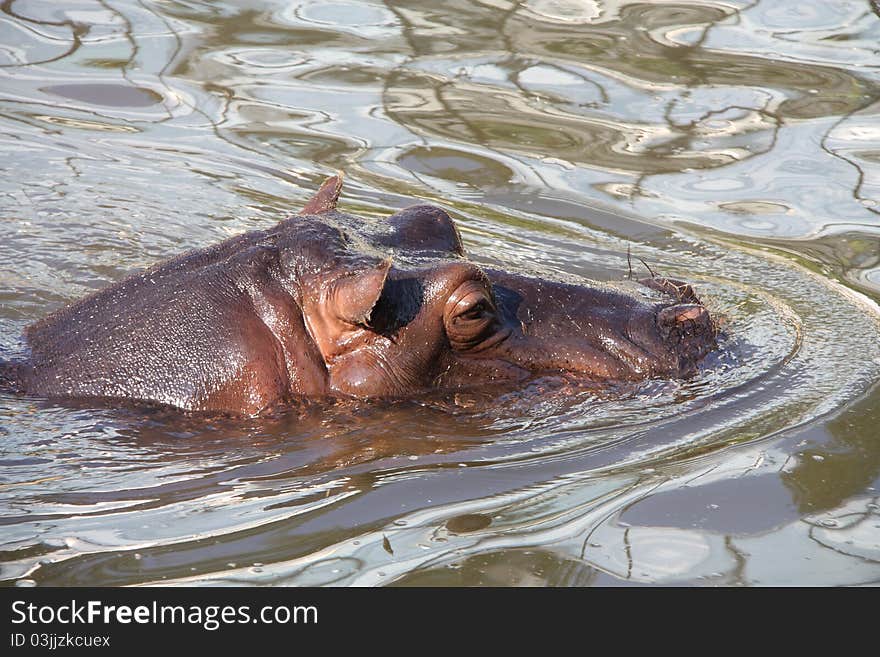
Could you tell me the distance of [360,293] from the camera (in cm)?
512

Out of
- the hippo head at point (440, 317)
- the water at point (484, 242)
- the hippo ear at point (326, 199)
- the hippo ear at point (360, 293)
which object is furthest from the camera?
the hippo ear at point (326, 199)

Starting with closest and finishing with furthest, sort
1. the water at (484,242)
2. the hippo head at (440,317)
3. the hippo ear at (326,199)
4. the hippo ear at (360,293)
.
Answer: the water at (484,242), the hippo ear at (360,293), the hippo head at (440,317), the hippo ear at (326,199)

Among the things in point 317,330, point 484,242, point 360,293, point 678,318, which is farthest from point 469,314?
point 484,242

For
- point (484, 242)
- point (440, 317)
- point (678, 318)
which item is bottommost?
point (484, 242)

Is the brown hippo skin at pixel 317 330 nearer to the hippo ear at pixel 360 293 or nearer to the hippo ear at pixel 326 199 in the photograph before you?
the hippo ear at pixel 360 293

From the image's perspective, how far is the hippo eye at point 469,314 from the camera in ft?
17.6

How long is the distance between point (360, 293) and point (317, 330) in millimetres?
377

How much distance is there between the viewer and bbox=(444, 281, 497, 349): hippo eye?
5359 mm

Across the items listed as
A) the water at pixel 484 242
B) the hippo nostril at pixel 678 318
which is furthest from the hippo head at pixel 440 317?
the water at pixel 484 242

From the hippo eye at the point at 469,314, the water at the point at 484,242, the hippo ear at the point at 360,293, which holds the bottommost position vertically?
the water at the point at 484,242

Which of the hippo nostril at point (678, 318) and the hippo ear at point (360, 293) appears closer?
the hippo ear at point (360, 293)

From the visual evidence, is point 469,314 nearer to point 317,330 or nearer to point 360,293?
point 360,293
